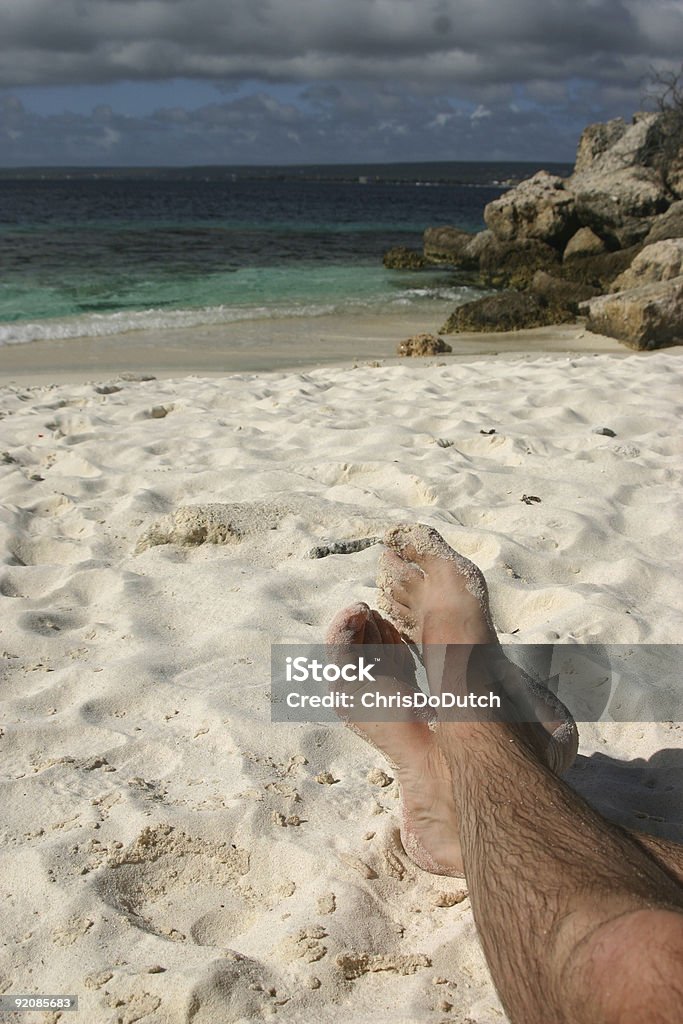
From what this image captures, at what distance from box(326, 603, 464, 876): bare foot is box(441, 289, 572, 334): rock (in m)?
7.41

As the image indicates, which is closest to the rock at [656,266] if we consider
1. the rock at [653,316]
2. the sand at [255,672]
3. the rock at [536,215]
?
the rock at [653,316]

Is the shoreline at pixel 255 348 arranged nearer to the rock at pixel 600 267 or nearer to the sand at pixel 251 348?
the sand at pixel 251 348

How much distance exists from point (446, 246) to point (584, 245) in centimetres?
395

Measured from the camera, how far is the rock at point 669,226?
42.8 feet

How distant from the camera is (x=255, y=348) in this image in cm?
771

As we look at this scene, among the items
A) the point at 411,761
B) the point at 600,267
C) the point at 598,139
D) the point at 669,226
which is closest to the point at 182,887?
the point at 411,761

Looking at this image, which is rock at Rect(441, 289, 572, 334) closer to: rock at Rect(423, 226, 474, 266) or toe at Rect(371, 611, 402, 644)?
toe at Rect(371, 611, 402, 644)

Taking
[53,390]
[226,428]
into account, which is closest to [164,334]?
[53,390]

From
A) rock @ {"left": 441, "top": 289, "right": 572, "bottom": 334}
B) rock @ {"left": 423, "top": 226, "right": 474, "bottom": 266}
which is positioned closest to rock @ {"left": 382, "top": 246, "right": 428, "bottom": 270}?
rock @ {"left": 423, "top": 226, "right": 474, "bottom": 266}

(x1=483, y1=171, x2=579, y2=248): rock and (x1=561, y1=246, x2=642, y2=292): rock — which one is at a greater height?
(x1=483, y1=171, x2=579, y2=248): rock

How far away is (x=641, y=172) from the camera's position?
16609 millimetres

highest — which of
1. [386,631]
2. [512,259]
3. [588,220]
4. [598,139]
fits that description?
[598,139]

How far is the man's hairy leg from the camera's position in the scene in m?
0.98

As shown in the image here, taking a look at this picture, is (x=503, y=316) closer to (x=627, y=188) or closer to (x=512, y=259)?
(x=512, y=259)
